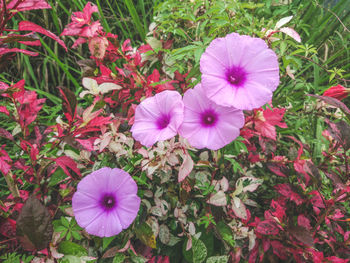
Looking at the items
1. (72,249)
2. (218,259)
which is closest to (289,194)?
(218,259)

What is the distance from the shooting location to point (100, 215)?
0.73 meters

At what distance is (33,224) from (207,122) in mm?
516

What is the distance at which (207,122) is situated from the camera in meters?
0.68

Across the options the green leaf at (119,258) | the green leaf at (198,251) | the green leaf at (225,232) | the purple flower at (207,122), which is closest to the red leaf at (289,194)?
the green leaf at (225,232)

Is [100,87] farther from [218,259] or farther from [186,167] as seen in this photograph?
[218,259]

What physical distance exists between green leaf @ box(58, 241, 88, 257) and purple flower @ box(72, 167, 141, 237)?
0.20ft

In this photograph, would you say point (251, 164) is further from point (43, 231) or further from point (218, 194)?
point (43, 231)

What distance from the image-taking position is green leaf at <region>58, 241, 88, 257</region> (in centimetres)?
71

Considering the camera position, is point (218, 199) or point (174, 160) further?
point (218, 199)

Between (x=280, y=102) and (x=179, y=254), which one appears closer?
(x=179, y=254)

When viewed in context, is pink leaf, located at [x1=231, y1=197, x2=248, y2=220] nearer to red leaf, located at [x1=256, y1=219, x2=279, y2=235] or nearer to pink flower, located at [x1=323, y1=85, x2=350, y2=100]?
red leaf, located at [x1=256, y1=219, x2=279, y2=235]

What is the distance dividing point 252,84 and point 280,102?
757mm

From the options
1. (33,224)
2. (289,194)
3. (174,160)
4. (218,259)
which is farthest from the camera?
(289,194)

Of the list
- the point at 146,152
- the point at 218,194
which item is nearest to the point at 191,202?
the point at 218,194
